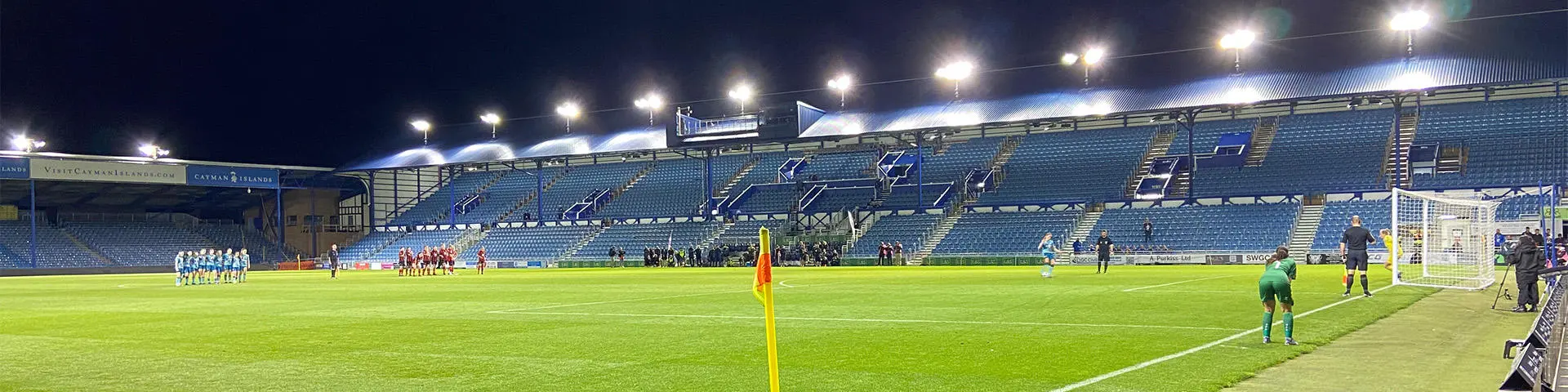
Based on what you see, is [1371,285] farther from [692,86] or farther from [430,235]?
[430,235]

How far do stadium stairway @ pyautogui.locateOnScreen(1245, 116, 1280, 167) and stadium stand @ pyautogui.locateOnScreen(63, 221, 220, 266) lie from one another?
6549cm

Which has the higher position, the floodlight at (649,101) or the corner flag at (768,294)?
the floodlight at (649,101)

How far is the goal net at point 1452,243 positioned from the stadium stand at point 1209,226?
533 inches

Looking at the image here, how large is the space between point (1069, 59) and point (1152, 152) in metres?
6.93

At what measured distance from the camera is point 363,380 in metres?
10.8

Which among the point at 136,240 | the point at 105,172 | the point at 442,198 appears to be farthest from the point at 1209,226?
the point at 136,240

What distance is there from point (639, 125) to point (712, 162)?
5520 mm

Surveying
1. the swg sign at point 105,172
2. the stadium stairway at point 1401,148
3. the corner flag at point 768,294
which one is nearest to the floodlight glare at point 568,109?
the swg sign at point 105,172

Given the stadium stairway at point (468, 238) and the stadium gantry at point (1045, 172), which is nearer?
the stadium gantry at point (1045, 172)

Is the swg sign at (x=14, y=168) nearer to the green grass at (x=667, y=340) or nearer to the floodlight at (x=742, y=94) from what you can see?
the floodlight at (x=742, y=94)

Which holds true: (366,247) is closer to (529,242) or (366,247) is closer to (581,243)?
(529,242)

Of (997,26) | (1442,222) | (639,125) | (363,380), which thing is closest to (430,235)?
(639,125)

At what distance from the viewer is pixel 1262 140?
2122 inches

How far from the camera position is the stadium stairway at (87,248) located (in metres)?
67.6
